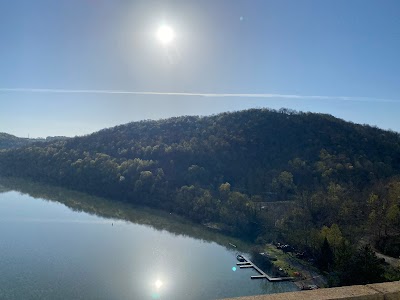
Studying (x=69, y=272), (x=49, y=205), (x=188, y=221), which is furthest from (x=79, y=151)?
(x=69, y=272)

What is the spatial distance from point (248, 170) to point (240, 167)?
5.64 feet

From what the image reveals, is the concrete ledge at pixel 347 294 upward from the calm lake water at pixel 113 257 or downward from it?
upward

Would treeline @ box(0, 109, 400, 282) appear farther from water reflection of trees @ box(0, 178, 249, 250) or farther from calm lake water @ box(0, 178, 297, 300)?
calm lake water @ box(0, 178, 297, 300)

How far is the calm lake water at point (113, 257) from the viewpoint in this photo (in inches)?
861

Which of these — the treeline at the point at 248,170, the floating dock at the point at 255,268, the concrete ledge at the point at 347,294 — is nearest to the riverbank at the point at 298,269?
the floating dock at the point at 255,268

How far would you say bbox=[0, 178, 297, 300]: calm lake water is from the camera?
861 inches

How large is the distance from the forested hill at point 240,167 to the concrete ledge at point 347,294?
88.5 feet

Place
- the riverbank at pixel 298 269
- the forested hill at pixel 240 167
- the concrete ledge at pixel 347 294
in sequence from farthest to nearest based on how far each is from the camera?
the forested hill at pixel 240 167
the riverbank at pixel 298 269
the concrete ledge at pixel 347 294

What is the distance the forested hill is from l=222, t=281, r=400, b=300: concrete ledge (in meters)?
27.0

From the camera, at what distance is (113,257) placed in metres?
28.0

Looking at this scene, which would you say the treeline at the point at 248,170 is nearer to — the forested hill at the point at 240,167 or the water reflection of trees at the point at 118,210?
the forested hill at the point at 240,167

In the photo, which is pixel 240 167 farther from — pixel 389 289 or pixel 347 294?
pixel 347 294

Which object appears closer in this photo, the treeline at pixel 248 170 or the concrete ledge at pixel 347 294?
the concrete ledge at pixel 347 294

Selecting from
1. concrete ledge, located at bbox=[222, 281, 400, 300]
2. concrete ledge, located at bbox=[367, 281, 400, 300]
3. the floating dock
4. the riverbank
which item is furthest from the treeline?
concrete ledge, located at bbox=[222, 281, 400, 300]
